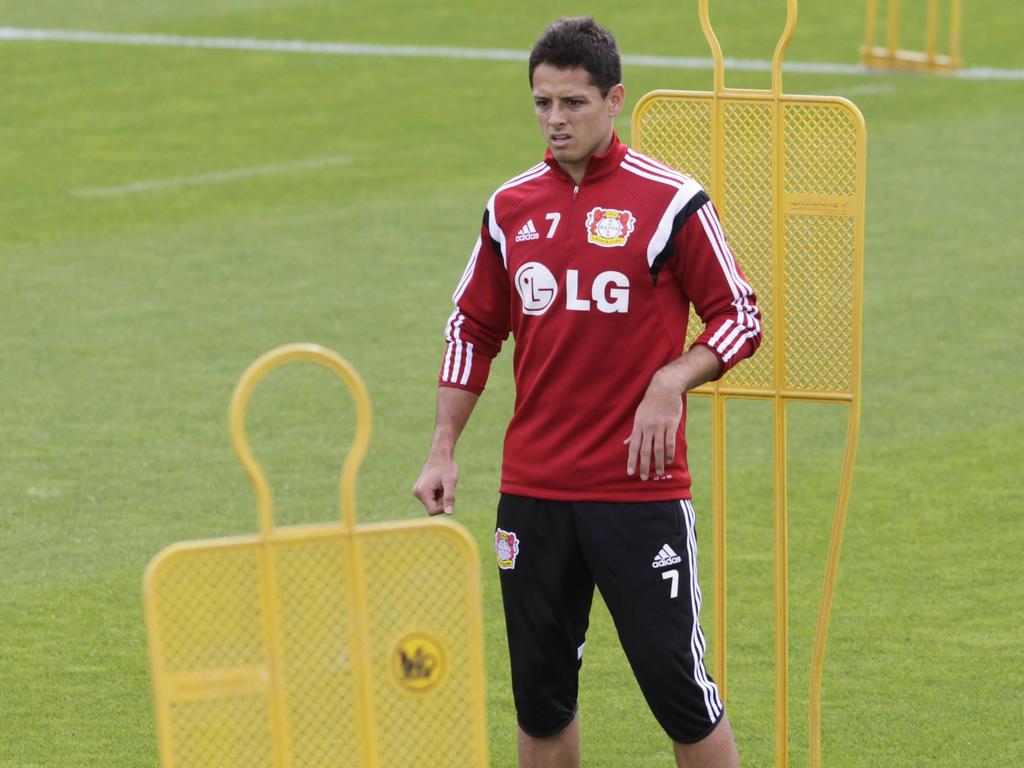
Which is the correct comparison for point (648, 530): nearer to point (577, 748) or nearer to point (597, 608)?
point (577, 748)

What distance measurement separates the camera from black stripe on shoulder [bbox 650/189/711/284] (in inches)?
190

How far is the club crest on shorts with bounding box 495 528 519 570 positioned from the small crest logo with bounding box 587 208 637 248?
2.47 feet

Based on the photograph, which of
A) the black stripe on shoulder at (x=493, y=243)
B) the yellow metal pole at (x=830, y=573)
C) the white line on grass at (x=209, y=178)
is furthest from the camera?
the white line on grass at (x=209, y=178)

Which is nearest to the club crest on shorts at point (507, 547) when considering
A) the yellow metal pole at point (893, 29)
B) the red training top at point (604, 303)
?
the red training top at point (604, 303)

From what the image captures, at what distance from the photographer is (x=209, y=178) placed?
15.8m

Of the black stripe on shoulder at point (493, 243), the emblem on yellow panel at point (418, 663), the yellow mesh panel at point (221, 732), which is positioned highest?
the black stripe on shoulder at point (493, 243)

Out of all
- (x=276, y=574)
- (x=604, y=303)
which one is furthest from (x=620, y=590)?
(x=276, y=574)

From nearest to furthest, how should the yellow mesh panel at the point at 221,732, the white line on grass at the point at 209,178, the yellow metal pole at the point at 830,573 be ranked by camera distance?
the yellow mesh panel at the point at 221,732 → the yellow metal pole at the point at 830,573 → the white line on grass at the point at 209,178

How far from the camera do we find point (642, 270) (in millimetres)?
4836

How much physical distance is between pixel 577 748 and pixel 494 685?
1615mm

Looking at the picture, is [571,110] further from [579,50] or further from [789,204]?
[789,204]

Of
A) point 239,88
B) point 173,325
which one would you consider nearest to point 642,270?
point 173,325

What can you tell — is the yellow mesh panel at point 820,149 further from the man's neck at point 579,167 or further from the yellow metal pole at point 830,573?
the man's neck at point 579,167

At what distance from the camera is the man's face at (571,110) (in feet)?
15.8
